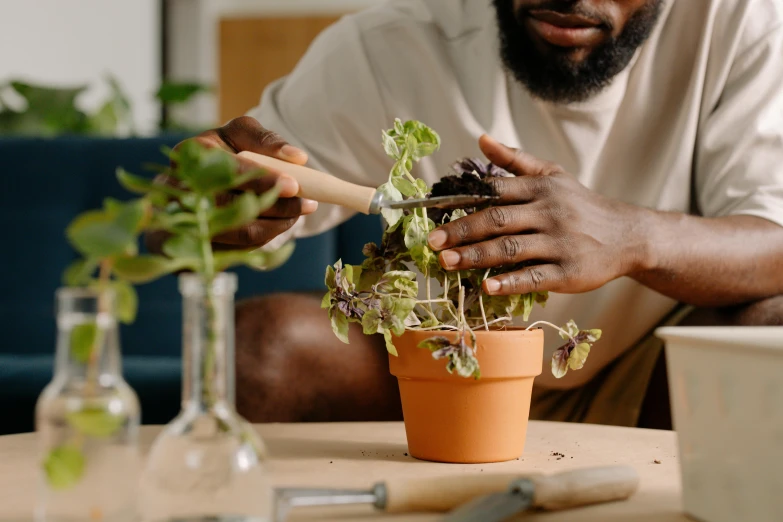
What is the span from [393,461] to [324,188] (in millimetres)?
247

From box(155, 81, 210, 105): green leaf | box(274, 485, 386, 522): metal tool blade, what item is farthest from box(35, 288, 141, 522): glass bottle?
box(155, 81, 210, 105): green leaf

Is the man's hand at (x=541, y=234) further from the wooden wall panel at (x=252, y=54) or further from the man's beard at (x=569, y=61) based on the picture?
the wooden wall panel at (x=252, y=54)

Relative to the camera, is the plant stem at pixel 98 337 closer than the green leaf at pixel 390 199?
Yes

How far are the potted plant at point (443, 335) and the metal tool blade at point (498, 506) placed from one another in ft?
0.48

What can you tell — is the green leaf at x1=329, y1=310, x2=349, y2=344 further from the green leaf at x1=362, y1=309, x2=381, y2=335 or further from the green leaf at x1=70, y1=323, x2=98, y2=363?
the green leaf at x1=70, y1=323, x2=98, y2=363

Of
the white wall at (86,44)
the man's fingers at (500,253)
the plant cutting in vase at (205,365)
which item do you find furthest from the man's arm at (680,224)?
the white wall at (86,44)

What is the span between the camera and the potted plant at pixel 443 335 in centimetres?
73

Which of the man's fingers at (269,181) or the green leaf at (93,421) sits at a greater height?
the man's fingers at (269,181)

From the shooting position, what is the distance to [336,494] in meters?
0.56

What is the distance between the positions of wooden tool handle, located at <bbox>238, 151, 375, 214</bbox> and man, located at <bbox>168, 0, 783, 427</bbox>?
0.63 ft

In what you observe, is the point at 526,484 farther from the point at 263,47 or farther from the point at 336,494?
the point at 263,47

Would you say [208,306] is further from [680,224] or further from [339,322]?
[680,224]

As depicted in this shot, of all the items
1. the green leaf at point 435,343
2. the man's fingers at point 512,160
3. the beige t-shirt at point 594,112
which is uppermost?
the beige t-shirt at point 594,112

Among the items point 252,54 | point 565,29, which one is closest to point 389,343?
point 565,29
